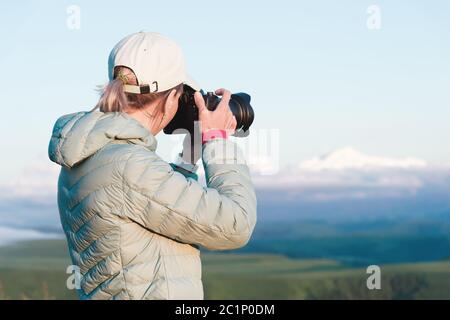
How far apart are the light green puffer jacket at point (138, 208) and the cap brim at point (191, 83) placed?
0.19m

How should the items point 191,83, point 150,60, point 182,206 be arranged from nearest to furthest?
1. point 182,206
2. point 150,60
3. point 191,83

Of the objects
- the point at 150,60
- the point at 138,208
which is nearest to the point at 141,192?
the point at 138,208

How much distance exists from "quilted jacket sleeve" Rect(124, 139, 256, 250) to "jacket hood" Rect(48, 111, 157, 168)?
0.20 feet

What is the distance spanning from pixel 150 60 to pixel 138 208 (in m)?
0.37

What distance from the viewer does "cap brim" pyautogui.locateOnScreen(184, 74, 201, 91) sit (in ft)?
7.01

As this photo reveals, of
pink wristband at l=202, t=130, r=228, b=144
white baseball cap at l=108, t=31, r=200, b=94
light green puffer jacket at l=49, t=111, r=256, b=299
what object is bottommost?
light green puffer jacket at l=49, t=111, r=256, b=299

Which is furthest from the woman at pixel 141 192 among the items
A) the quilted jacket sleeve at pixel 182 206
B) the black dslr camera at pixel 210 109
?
the black dslr camera at pixel 210 109

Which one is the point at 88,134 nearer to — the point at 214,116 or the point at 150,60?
the point at 150,60

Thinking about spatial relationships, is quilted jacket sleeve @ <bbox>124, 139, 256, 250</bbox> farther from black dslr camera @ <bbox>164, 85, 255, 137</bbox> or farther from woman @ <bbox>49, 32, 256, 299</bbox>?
black dslr camera @ <bbox>164, 85, 255, 137</bbox>

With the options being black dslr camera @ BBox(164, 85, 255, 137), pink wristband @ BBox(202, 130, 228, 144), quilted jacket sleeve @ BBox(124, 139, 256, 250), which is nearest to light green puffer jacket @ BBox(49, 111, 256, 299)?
quilted jacket sleeve @ BBox(124, 139, 256, 250)

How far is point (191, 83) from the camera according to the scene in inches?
84.6

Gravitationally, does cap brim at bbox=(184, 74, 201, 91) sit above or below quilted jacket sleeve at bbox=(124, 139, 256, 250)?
above
